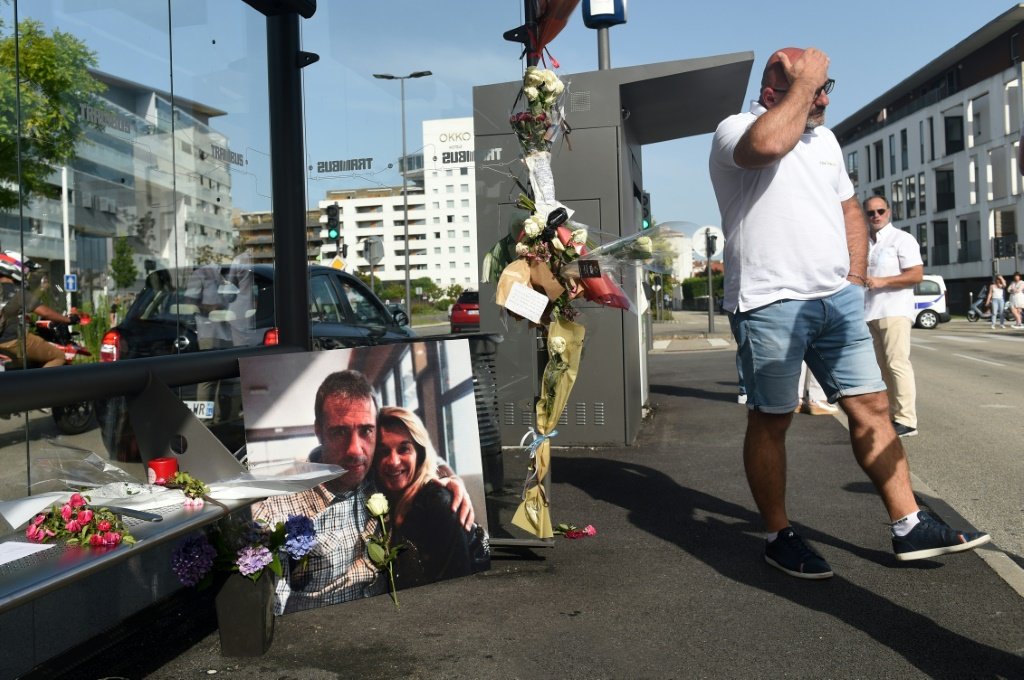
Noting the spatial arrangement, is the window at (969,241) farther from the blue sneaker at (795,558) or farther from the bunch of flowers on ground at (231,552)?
the bunch of flowers on ground at (231,552)

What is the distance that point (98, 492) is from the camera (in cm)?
286

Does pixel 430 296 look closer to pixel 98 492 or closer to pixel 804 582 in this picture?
pixel 804 582

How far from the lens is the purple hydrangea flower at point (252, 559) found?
130 inches

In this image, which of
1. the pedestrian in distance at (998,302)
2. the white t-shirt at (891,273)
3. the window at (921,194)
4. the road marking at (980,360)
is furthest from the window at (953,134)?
the white t-shirt at (891,273)

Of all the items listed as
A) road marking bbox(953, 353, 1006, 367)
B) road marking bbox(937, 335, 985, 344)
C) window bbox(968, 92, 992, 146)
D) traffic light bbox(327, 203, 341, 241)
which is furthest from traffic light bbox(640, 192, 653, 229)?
window bbox(968, 92, 992, 146)

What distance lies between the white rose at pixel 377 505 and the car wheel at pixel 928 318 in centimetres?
3167

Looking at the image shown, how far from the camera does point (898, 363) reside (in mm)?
7918

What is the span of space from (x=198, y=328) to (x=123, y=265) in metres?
0.70

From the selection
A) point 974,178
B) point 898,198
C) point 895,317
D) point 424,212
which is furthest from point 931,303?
point 898,198

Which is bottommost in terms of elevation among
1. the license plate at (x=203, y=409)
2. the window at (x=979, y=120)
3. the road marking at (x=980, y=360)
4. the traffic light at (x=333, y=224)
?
the road marking at (x=980, y=360)

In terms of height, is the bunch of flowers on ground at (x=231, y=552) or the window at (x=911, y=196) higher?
the window at (x=911, y=196)

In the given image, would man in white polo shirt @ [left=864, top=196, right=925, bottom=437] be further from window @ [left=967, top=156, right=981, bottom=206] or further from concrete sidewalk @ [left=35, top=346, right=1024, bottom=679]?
window @ [left=967, top=156, right=981, bottom=206]

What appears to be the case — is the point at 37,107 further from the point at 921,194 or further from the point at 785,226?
the point at 921,194

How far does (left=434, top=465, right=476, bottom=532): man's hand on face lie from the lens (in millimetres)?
4066
